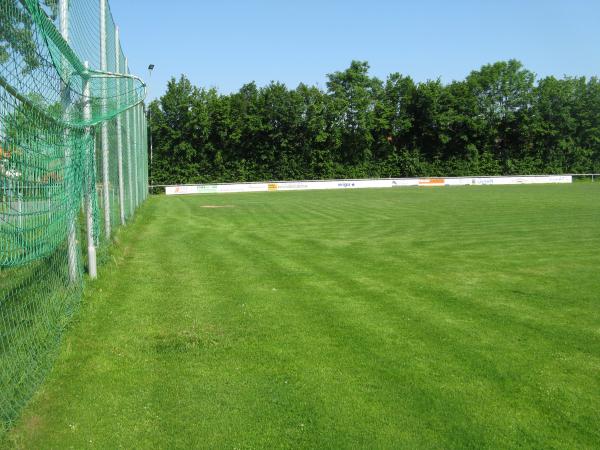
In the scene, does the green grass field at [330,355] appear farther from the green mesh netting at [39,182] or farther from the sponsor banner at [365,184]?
the sponsor banner at [365,184]

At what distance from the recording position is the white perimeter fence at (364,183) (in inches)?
2048

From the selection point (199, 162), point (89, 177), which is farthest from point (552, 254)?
point (199, 162)

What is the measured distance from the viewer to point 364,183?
57.1 meters

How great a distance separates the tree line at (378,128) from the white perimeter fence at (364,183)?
19.2 ft

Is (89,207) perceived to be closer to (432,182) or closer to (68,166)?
(68,166)

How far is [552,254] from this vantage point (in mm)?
11680

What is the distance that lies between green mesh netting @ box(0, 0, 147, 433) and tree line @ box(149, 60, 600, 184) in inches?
1958

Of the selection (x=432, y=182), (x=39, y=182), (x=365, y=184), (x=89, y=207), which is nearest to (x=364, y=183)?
(x=365, y=184)

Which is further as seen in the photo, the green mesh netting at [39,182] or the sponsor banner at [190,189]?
the sponsor banner at [190,189]

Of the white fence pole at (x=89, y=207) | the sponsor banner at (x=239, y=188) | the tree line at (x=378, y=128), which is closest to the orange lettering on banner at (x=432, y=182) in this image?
the tree line at (x=378, y=128)

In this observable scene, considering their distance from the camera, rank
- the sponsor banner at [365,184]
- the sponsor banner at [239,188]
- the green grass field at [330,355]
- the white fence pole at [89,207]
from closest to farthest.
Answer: the green grass field at [330,355] < the white fence pole at [89,207] < the sponsor banner at [365,184] < the sponsor banner at [239,188]

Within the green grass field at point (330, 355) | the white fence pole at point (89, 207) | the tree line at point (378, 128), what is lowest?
the green grass field at point (330, 355)

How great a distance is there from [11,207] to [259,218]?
16.3 meters

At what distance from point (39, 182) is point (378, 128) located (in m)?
60.7
